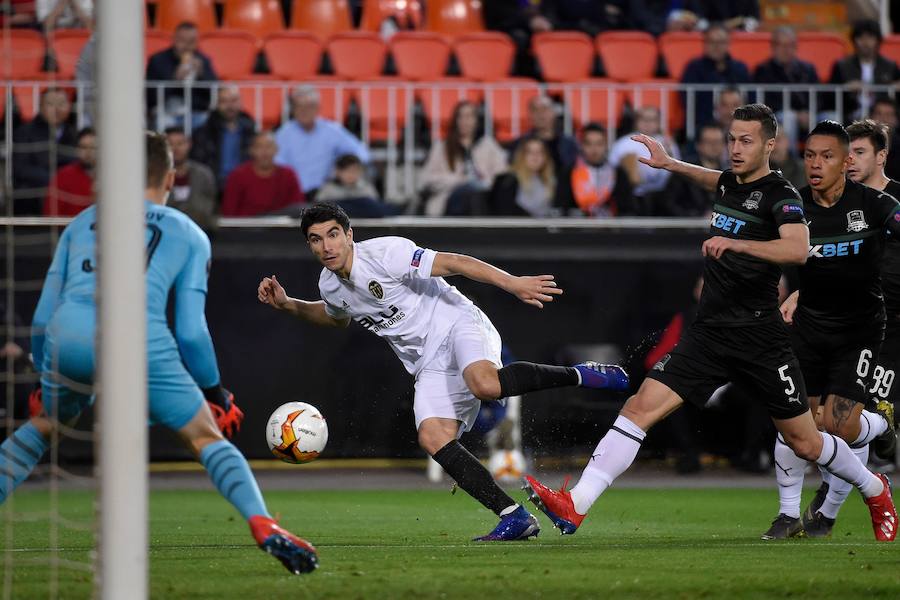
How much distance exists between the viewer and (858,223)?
757 centimetres

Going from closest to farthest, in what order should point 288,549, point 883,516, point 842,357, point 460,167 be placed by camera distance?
point 288,549 → point 883,516 → point 842,357 → point 460,167

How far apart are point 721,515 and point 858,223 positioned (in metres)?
3.04

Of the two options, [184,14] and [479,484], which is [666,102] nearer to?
[184,14]

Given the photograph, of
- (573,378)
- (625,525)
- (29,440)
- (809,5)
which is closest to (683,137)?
(809,5)

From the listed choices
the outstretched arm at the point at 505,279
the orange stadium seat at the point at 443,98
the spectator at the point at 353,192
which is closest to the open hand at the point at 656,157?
the outstretched arm at the point at 505,279

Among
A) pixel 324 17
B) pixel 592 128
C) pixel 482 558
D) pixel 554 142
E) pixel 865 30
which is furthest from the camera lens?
pixel 324 17

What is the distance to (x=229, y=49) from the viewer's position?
15.5 m

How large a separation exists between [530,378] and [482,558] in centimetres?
134

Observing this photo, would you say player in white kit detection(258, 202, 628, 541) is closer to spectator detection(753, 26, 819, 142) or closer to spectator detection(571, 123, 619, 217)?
spectator detection(571, 123, 619, 217)

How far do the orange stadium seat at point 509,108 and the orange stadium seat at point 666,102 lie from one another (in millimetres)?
1095

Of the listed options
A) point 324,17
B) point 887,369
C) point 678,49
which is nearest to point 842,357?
point 887,369

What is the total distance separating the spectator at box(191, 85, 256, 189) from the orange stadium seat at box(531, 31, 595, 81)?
3.97 m

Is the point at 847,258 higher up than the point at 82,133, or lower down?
lower down

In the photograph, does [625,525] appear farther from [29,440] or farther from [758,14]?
[758,14]
